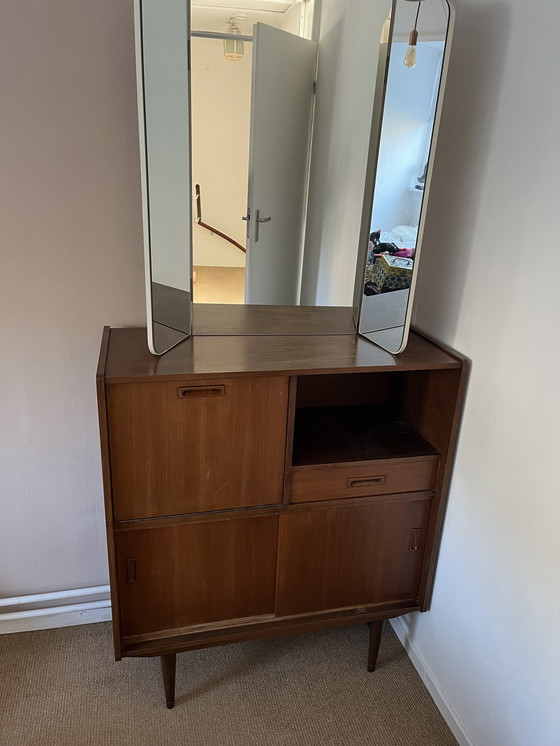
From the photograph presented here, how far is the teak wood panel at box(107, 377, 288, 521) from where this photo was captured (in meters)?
1.25

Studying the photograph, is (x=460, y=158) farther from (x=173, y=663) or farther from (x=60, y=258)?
(x=173, y=663)

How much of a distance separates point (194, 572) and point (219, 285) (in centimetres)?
76

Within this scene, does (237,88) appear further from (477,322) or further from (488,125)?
(477,322)

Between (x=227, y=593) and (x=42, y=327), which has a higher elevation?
(x=42, y=327)

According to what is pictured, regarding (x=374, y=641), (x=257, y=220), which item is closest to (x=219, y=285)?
(x=257, y=220)

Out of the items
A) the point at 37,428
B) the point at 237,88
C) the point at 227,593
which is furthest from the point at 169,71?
the point at 227,593

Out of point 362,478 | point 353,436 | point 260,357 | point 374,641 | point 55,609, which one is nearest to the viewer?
point 260,357

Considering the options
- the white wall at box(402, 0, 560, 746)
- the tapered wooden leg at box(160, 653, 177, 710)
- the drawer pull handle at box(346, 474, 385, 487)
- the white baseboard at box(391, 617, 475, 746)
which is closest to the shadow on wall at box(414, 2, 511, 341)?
the white wall at box(402, 0, 560, 746)

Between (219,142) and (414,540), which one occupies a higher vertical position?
(219,142)

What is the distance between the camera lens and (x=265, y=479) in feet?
4.54

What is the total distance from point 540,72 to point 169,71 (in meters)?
0.77

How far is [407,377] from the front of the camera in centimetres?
168

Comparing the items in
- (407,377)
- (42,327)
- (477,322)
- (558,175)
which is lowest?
(407,377)

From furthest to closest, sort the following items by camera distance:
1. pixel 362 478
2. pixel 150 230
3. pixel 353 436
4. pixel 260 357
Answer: pixel 353 436 → pixel 362 478 → pixel 260 357 → pixel 150 230
